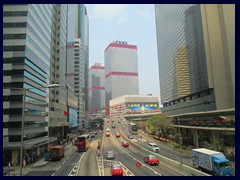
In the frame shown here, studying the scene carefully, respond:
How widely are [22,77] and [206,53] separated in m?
58.7

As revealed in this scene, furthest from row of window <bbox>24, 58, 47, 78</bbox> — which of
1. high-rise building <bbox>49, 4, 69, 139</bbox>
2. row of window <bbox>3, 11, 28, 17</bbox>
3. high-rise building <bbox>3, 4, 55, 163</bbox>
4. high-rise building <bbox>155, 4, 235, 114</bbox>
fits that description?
high-rise building <bbox>155, 4, 235, 114</bbox>

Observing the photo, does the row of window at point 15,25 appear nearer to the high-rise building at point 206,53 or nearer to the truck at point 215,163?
the high-rise building at point 206,53

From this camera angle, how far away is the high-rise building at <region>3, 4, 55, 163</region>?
45.4 m

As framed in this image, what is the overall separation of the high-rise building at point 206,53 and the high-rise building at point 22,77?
34.7m

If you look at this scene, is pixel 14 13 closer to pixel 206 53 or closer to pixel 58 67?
pixel 58 67

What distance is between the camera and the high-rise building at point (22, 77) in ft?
149

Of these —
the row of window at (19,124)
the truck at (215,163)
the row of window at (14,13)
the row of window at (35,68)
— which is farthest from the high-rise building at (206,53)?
the row of window at (14,13)

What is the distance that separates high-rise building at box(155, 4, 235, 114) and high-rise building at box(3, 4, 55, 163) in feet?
114

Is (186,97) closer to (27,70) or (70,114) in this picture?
(70,114)

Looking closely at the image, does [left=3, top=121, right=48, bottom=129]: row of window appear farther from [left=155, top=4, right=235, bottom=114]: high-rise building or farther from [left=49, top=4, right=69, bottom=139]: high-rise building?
[left=155, top=4, right=235, bottom=114]: high-rise building

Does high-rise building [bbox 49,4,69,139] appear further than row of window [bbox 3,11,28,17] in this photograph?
Yes

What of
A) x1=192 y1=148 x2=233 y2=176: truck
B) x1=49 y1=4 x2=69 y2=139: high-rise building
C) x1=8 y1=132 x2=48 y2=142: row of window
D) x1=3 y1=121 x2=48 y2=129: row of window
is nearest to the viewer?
x1=192 y1=148 x2=233 y2=176: truck

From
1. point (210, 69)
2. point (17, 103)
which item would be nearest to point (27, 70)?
point (17, 103)

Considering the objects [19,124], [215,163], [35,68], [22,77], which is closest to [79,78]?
[35,68]
